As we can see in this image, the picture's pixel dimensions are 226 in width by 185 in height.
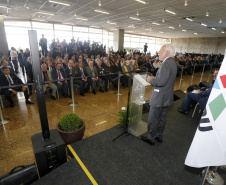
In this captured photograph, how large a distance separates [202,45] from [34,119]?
26345mm

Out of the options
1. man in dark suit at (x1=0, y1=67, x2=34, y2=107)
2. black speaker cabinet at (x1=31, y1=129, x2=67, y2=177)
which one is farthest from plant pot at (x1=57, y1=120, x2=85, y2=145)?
man in dark suit at (x1=0, y1=67, x2=34, y2=107)

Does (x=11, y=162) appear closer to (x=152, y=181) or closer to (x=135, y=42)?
(x=152, y=181)

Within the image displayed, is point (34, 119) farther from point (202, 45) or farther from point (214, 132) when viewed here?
point (202, 45)

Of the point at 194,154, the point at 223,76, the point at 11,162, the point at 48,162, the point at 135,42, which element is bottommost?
the point at 11,162

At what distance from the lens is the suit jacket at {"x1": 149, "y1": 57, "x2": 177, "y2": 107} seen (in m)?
2.02

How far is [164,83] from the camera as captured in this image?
6.70ft

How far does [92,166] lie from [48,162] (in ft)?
2.01

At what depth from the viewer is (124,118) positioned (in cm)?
A: 293

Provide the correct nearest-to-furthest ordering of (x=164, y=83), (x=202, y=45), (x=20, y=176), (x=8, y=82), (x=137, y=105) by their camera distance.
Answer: (x=20, y=176) < (x=164, y=83) < (x=137, y=105) < (x=8, y=82) < (x=202, y=45)

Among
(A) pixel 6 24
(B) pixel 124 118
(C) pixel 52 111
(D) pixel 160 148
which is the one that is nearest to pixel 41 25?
(A) pixel 6 24

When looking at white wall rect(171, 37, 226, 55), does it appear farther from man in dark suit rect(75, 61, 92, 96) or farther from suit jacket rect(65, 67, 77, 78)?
suit jacket rect(65, 67, 77, 78)

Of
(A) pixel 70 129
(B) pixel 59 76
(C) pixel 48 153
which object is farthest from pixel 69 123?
(B) pixel 59 76

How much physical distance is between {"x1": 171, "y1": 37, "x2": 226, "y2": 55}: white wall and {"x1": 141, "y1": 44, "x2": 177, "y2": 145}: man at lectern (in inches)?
944

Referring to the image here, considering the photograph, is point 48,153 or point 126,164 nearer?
point 48,153
